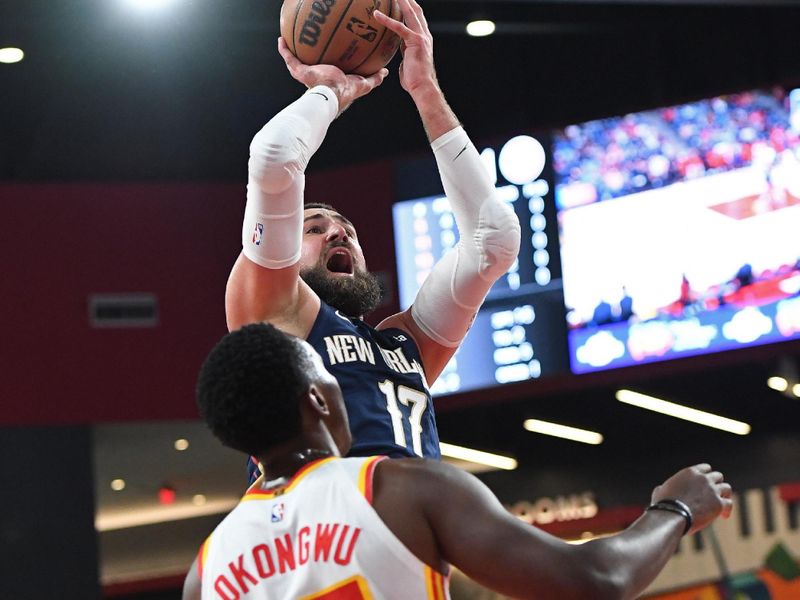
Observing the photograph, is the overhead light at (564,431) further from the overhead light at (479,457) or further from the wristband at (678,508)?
the wristband at (678,508)

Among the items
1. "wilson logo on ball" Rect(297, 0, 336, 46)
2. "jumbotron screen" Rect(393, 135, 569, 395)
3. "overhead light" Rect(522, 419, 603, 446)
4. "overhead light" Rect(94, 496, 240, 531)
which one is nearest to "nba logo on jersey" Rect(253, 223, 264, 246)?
"wilson logo on ball" Rect(297, 0, 336, 46)

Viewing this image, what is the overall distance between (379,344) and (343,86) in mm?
579

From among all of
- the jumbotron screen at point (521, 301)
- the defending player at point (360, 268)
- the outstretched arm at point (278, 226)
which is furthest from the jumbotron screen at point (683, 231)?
the outstretched arm at point (278, 226)

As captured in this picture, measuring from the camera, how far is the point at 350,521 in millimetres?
1812

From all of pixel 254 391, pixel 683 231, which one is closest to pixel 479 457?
Answer: pixel 683 231

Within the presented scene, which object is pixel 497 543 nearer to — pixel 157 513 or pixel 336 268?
pixel 336 268

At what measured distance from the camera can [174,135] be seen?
30.4ft

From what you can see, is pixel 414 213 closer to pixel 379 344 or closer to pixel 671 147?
pixel 671 147

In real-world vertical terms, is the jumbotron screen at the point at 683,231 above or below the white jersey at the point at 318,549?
above

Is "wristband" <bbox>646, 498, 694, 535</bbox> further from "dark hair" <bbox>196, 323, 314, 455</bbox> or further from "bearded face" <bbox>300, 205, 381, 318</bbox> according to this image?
"bearded face" <bbox>300, 205, 381, 318</bbox>

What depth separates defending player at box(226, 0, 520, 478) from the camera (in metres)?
2.52

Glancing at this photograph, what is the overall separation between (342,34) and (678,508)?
1429 mm

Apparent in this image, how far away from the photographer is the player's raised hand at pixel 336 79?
114 inches

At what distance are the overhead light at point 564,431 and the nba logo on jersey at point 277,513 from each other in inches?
340
